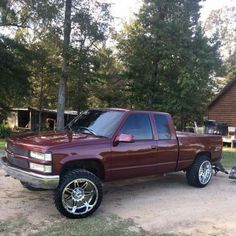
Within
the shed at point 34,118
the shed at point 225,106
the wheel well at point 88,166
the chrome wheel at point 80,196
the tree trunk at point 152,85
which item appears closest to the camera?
the chrome wheel at point 80,196

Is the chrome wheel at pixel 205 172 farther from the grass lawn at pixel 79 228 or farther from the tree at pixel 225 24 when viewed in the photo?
the tree at pixel 225 24

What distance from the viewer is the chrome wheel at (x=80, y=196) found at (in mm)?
6375

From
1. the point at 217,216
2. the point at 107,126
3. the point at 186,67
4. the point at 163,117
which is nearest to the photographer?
the point at 217,216

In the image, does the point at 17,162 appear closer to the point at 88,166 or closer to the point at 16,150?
the point at 16,150

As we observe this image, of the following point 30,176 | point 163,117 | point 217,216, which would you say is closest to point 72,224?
point 30,176

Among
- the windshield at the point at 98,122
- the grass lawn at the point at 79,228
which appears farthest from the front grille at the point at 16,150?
the windshield at the point at 98,122

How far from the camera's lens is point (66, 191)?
20.9 ft

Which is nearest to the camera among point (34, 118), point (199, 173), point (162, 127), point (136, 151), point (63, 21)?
point (136, 151)

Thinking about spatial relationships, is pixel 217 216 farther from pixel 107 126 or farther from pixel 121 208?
pixel 107 126

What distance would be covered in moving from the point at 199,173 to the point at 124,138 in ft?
9.65

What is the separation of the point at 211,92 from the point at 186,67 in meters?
10.5

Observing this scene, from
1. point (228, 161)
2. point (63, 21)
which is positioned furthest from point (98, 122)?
point (63, 21)

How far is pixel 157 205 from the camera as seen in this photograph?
24.2 ft

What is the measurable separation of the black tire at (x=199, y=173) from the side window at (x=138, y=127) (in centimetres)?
178
